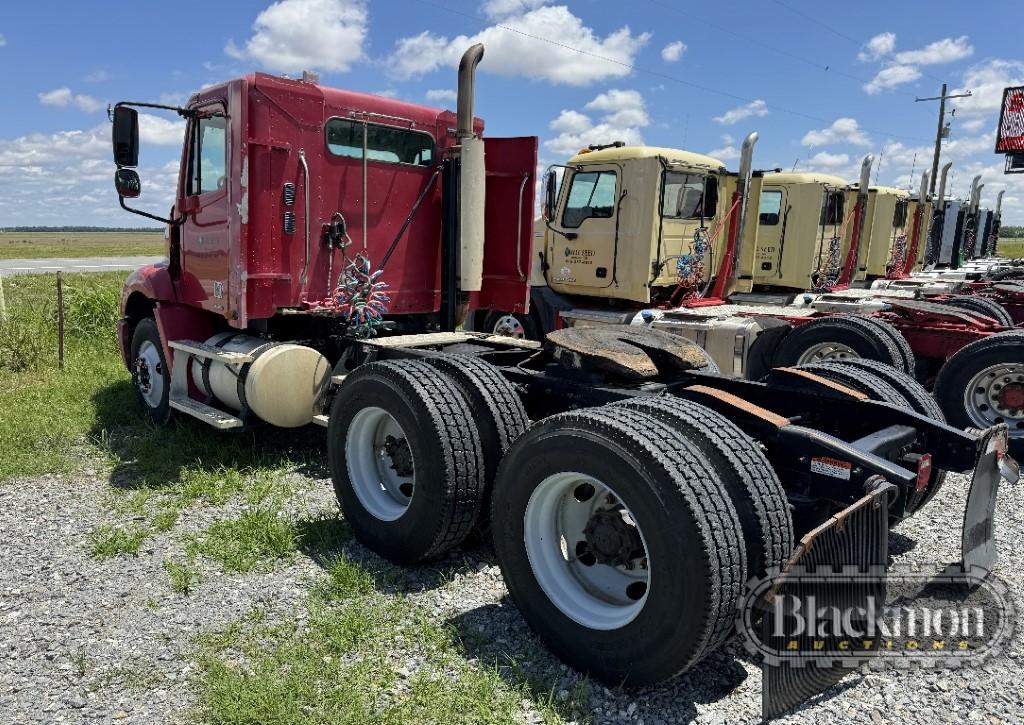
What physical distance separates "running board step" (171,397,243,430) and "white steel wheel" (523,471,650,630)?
312 cm

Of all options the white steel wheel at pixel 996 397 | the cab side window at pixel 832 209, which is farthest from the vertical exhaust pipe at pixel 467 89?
the cab side window at pixel 832 209

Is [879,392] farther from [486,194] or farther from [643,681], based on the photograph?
[486,194]

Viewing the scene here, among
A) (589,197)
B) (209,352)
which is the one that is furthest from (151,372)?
(589,197)

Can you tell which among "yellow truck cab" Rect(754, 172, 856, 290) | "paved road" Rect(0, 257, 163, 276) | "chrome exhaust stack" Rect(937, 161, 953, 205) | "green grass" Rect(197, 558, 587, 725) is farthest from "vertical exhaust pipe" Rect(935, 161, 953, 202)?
"paved road" Rect(0, 257, 163, 276)

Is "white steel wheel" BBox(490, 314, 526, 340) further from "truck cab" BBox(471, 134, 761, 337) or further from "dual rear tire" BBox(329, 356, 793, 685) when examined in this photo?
"dual rear tire" BBox(329, 356, 793, 685)

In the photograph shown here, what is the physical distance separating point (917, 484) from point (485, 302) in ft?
14.0

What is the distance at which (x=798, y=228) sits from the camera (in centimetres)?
1263

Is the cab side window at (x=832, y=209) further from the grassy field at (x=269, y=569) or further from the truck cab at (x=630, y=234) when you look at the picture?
the grassy field at (x=269, y=569)

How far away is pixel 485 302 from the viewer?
21.9 ft

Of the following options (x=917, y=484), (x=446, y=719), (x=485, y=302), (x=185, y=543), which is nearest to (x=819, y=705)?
(x=917, y=484)

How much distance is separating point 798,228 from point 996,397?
6.88 metres

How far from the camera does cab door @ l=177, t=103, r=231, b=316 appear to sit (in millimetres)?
5598

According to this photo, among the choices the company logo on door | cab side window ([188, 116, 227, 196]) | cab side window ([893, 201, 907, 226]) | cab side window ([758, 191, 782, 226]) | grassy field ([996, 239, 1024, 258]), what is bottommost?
the company logo on door

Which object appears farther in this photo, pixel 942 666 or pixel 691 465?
pixel 942 666
